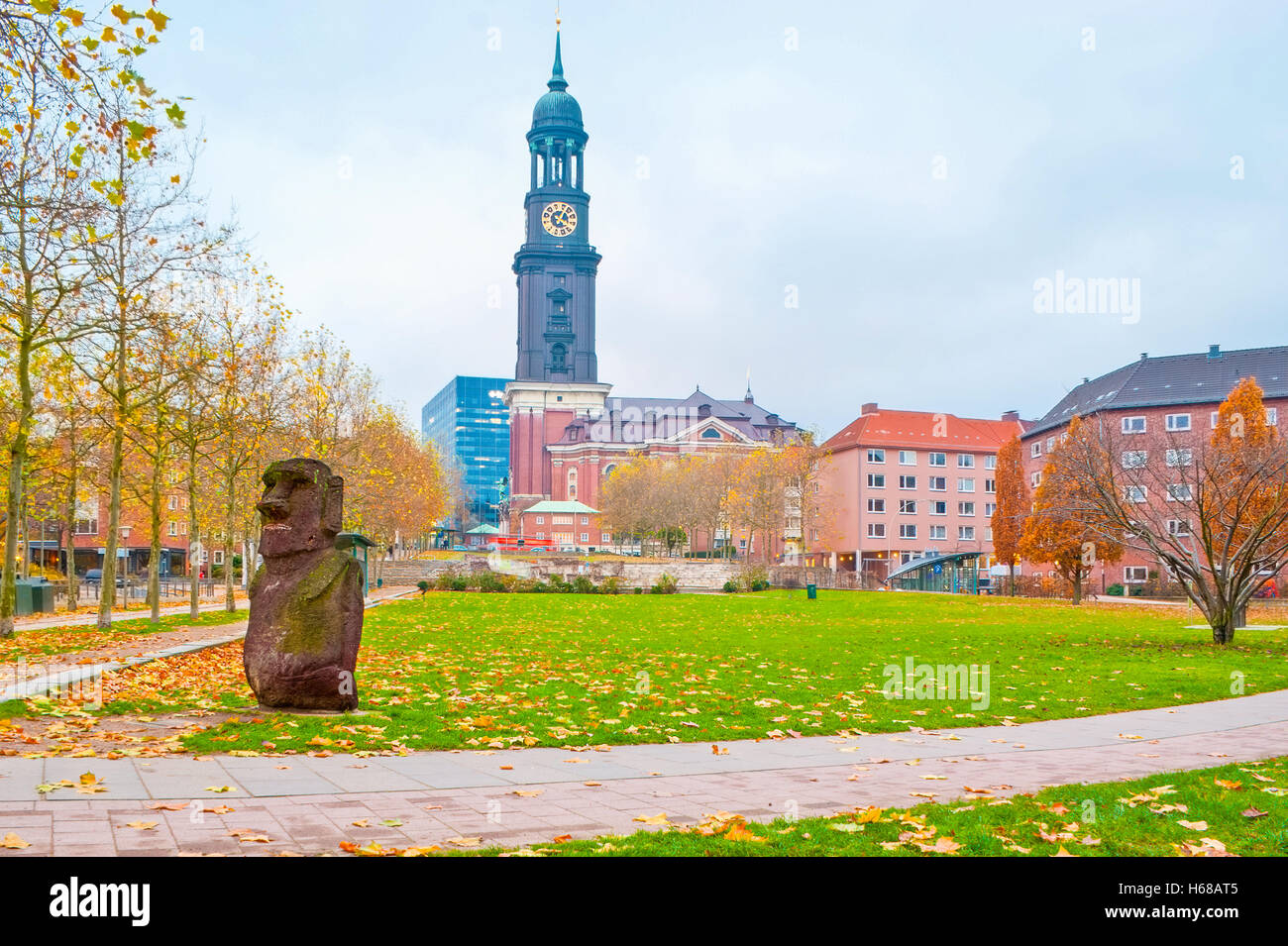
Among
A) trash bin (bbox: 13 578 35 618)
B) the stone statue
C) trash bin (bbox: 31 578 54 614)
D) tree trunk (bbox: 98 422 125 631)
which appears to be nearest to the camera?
the stone statue

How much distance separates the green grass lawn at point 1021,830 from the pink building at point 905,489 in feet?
273

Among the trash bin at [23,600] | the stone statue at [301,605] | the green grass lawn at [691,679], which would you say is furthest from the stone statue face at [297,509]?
the trash bin at [23,600]

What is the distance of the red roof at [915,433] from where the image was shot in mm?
92500

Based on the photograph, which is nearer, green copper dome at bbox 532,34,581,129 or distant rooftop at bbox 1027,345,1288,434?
distant rooftop at bbox 1027,345,1288,434

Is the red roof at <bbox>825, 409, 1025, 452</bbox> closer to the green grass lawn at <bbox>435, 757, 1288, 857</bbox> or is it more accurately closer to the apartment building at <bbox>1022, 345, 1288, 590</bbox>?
the apartment building at <bbox>1022, 345, 1288, 590</bbox>

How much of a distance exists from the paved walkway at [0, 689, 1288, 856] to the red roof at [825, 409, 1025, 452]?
83.3 m

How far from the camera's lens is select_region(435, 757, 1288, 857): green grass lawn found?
554cm

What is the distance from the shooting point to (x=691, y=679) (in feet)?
48.7

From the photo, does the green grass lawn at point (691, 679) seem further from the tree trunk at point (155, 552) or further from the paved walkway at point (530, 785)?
the tree trunk at point (155, 552)

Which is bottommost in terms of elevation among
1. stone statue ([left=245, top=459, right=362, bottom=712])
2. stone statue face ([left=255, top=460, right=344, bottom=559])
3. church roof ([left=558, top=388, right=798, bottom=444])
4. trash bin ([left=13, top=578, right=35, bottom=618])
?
trash bin ([left=13, top=578, right=35, bottom=618])

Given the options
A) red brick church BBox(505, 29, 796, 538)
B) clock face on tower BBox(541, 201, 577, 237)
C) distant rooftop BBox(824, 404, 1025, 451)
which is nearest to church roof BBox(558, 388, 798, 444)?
red brick church BBox(505, 29, 796, 538)

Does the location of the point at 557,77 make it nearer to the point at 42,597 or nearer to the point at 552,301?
the point at 552,301

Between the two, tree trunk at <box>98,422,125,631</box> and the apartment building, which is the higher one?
the apartment building

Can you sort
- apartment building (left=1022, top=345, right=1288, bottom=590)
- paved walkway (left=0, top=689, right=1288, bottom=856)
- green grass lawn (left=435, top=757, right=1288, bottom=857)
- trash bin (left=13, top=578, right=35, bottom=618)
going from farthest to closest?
apartment building (left=1022, top=345, right=1288, bottom=590) → trash bin (left=13, top=578, right=35, bottom=618) → paved walkway (left=0, top=689, right=1288, bottom=856) → green grass lawn (left=435, top=757, right=1288, bottom=857)
